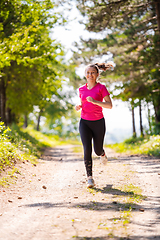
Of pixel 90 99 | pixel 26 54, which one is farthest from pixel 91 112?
pixel 26 54

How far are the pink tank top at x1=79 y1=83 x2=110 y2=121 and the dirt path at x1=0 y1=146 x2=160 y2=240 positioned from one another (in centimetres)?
142

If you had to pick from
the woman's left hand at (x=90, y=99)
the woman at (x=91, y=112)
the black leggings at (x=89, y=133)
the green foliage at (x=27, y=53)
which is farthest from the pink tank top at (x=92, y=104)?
the green foliage at (x=27, y=53)

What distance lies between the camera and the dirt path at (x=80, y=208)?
10.7 feet

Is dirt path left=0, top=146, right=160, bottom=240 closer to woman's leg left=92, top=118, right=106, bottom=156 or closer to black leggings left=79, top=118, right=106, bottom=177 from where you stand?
black leggings left=79, top=118, right=106, bottom=177

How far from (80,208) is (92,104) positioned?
218 centimetres

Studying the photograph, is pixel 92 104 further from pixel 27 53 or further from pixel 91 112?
pixel 27 53

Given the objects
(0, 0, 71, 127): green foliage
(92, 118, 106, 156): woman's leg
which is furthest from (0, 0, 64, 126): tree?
(92, 118, 106, 156): woman's leg

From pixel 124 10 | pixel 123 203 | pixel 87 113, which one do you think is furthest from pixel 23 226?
pixel 124 10

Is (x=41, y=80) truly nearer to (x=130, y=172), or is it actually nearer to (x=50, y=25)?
(x=50, y=25)

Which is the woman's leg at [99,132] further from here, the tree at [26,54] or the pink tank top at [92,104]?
the tree at [26,54]

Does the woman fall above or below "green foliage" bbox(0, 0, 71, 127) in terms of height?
below

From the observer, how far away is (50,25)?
1431 centimetres

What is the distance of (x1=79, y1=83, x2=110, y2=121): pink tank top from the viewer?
18.6 feet

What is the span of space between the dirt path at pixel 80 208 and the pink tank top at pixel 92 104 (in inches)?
56.0
